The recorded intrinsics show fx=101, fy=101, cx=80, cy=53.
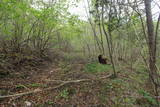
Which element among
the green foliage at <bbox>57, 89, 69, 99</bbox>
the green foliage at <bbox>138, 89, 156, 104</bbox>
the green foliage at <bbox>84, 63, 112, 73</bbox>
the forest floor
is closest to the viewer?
the forest floor

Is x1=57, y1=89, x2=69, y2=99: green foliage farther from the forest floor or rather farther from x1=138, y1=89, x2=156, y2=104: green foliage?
x1=138, y1=89, x2=156, y2=104: green foliage

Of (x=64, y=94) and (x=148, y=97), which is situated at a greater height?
(x=64, y=94)

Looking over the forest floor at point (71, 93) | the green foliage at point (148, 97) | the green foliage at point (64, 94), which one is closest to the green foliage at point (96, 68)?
the forest floor at point (71, 93)

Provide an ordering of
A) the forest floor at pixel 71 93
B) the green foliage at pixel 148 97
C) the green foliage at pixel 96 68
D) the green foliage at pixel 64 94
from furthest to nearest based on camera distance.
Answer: the green foliage at pixel 96 68, the green foliage at pixel 148 97, the green foliage at pixel 64 94, the forest floor at pixel 71 93

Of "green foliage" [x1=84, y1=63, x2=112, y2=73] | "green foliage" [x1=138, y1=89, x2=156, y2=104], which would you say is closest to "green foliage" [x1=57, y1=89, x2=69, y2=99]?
"green foliage" [x1=84, y1=63, x2=112, y2=73]

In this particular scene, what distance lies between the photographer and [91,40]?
16.6 metres

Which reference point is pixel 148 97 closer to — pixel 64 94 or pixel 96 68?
pixel 96 68

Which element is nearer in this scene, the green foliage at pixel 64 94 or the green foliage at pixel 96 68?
the green foliage at pixel 64 94

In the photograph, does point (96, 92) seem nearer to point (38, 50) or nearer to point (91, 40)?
point (38, 50)

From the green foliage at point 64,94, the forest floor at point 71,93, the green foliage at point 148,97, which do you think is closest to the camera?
the forest floor at point 71,93

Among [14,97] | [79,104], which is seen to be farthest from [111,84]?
[14,97]

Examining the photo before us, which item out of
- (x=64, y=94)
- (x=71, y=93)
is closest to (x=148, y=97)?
(x=71, y=93)

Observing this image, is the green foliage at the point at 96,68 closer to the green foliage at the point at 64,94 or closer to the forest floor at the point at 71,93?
the forest floor at the point at 71,93

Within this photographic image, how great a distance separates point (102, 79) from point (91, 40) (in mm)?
12276
